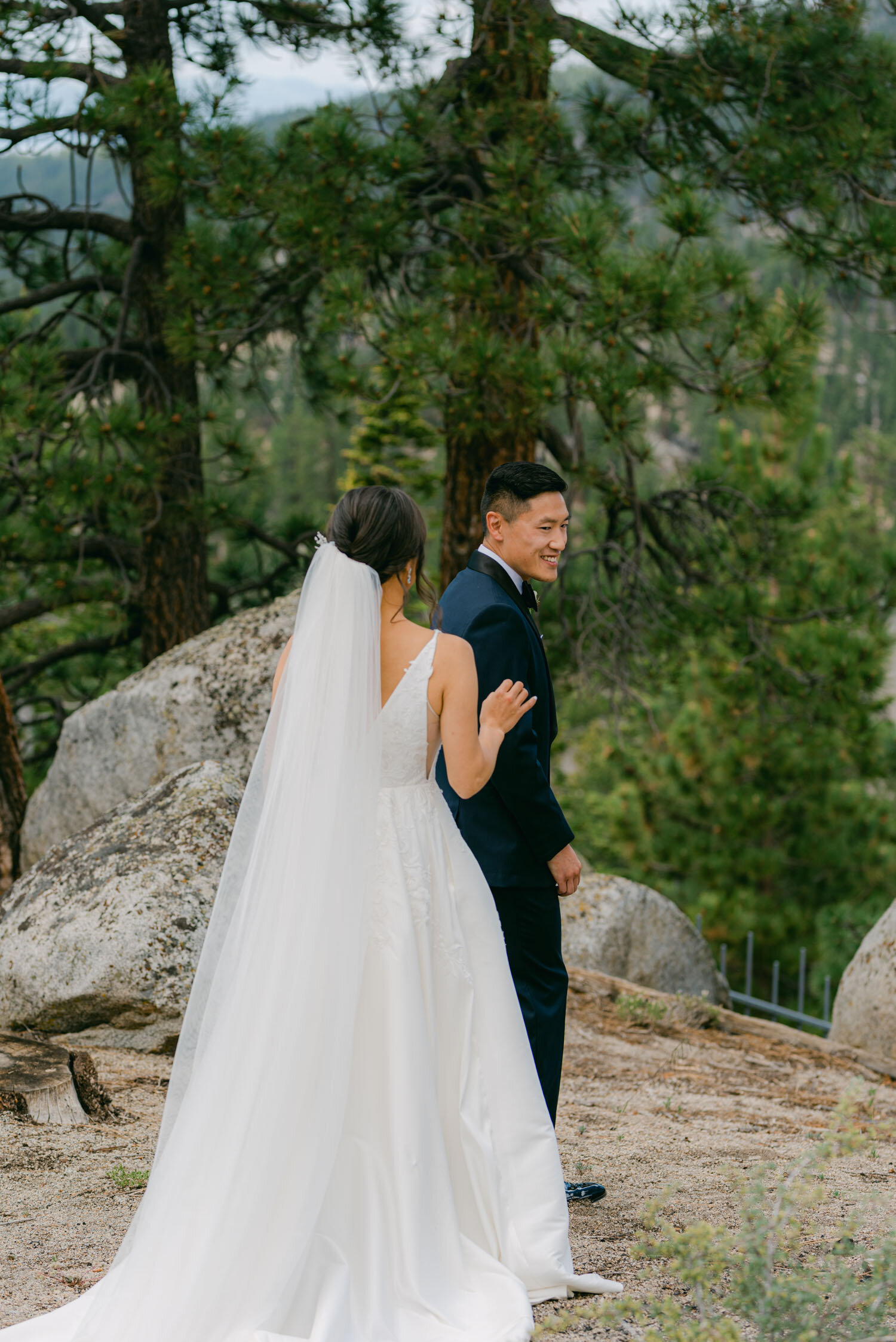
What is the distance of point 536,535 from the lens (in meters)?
3.50

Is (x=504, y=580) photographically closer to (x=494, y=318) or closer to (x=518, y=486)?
(x=518, y=486)

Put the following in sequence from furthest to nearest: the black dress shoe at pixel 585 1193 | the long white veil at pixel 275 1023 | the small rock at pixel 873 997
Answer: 1. the small rock at pixel 873 997
2. the black dress shoe at pixel 585 1193
3. the long white veil at pixel 275 1023

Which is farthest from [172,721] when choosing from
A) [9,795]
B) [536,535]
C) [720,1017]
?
[536,535]

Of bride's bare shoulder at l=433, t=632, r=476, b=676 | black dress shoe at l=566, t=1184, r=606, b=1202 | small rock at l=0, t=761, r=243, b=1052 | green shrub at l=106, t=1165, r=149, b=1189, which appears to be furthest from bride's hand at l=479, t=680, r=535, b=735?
small rock at l=0, t=761, r=243, b=1052

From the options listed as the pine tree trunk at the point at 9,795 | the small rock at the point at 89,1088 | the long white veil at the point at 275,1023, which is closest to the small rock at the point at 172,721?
the pine tree trunk at the point at 9,795

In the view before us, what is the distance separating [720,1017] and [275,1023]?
4.36 metres

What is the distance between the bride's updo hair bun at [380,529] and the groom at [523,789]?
0.50 meters

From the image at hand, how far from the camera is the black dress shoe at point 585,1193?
143 inches

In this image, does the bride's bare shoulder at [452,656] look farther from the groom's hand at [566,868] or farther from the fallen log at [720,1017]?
the fallen log at [720,1017]

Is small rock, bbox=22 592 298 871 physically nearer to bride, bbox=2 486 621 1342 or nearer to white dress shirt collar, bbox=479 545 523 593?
white dress shirt collar, bbox=479 545 523 593

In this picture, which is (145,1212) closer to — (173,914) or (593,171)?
(173,914)

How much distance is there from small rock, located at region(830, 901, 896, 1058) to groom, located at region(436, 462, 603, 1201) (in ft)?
11.1

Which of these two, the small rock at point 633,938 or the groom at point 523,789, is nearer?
the groom at point 523,789

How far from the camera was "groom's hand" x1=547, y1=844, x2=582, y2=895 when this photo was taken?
3418 millimetres
